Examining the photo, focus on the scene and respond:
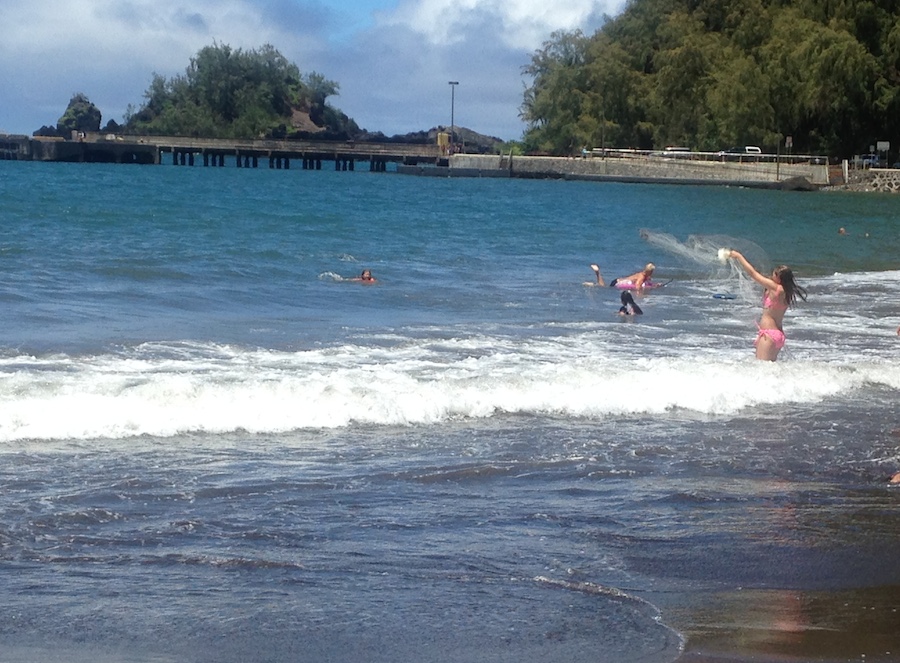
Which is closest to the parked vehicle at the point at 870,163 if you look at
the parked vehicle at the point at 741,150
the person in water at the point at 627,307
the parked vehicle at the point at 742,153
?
the parked vehicle at the point at 742,153

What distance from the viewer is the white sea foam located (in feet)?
33.8

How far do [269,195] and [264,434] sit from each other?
57.0m

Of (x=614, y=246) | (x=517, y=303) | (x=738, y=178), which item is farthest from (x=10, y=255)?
(x=738, y=178)

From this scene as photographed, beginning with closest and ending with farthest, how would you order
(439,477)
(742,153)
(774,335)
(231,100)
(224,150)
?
(439,477), (774,335), (742,153), (224,150), (231,100)

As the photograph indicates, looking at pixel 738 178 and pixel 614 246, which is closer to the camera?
pixel 614 246

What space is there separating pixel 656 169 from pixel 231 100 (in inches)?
3490

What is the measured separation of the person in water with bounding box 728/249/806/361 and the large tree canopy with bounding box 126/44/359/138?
144361mm

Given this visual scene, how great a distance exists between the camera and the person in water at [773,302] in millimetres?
12797

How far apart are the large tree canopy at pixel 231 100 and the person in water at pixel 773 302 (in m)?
144

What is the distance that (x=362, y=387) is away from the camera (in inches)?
451

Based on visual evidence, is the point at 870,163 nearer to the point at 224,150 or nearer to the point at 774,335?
the point at 224,150

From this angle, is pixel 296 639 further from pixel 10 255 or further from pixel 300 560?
pixel 10 255

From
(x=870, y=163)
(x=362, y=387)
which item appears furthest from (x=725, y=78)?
(x=362, y=387)

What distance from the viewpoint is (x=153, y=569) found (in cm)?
654
